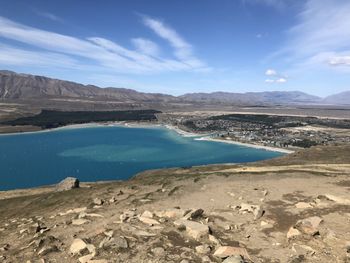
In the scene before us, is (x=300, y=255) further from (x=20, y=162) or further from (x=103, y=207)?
(x=20, y=162)

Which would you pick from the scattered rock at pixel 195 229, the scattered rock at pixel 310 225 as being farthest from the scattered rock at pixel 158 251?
the scattered rock at pixel 310 225

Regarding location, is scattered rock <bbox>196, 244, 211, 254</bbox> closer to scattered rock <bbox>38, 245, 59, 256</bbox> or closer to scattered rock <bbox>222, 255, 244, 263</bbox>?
scattered rock <bbox>222, 255, 244, 263</bbox>

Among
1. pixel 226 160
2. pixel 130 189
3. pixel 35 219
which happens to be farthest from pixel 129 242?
pixel 226 160

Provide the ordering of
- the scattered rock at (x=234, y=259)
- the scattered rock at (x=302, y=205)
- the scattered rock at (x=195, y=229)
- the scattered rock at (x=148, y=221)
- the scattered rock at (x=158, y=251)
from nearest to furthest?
1. the scattered rock at (x=234, y=259)
2. the scattered rock at (x=158, y=251)
3. the scattered rock at (x=195, y=229)
4. the scattered rock at (x=148, y=221)
5. the scattered rock at (x=302, y=205)

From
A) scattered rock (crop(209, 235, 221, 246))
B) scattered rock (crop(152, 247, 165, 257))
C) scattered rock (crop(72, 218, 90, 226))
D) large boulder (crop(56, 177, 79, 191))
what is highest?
scattered rock (crop(209, 235, 221, 246))

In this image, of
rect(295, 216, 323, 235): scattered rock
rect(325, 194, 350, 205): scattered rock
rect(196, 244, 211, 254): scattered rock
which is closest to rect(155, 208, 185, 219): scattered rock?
rect(196, 244, 211, 254): scattered rock

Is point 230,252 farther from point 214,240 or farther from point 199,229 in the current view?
point 199,229

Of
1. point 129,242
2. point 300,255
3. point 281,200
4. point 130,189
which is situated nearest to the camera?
point 300,255

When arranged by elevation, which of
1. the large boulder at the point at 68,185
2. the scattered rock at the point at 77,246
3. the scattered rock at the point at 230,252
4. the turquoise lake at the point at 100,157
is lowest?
the turquoise lake at the point at 100,157

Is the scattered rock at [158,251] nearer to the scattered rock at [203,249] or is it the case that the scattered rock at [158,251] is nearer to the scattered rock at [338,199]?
the scattered rock at [203,249]
